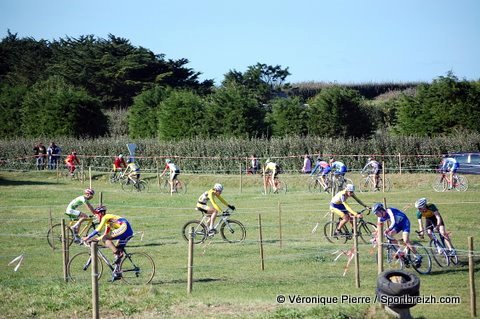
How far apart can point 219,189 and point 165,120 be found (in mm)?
35551

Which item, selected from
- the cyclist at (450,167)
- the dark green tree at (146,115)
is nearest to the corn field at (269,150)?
the cyclist at (450,167)

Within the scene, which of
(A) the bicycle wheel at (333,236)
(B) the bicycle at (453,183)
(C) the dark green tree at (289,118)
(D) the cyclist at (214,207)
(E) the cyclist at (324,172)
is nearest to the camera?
(A) the bicycle wheel at (333,236)

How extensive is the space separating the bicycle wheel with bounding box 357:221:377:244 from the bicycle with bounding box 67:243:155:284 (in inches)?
266

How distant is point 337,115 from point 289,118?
141 inches

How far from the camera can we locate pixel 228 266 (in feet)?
63.7

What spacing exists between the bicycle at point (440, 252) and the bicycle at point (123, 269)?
694 centimetres

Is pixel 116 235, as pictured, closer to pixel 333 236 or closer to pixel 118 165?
pixel 333 236

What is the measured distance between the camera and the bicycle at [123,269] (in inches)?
679

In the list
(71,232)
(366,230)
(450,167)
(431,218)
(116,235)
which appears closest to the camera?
(116,235)

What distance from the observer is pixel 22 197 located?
37.7m

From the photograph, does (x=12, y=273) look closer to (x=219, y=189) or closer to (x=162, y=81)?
(x=219, y=189)

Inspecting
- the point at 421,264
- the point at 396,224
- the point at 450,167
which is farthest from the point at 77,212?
the point at 450,167

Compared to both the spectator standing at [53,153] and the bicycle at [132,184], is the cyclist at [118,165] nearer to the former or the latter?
the bicycle at [132,184]

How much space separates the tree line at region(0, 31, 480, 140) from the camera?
49875 mm
